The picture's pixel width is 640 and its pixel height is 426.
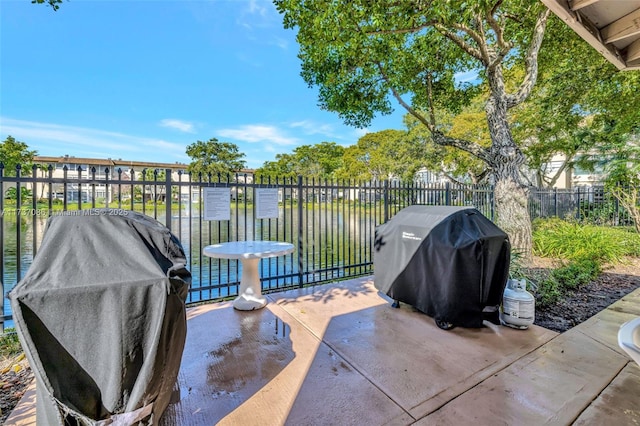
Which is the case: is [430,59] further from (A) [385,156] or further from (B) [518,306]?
(A) [385,156]

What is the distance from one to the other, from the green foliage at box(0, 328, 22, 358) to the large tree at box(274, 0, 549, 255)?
18.8 ft

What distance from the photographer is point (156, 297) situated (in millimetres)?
1339

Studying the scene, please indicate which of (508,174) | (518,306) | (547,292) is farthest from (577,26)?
(508,174)

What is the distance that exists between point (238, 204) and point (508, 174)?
6.37 metres

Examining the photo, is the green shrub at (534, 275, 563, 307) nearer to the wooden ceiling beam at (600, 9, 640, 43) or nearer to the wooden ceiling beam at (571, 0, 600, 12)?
the wooden ceiling beam at (600, 9, 640, 43)

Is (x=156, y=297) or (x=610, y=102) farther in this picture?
(x=610, y=102)

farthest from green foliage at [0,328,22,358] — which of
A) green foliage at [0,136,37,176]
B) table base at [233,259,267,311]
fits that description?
green foliage at [0,136,37,176]

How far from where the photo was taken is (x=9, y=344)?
9.73 ft

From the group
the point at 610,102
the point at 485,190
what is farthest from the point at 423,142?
the point at 485,190

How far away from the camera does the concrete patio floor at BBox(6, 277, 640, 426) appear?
6.40 feet

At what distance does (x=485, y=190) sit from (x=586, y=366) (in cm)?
553

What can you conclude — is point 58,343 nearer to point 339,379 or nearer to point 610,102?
point 339,379

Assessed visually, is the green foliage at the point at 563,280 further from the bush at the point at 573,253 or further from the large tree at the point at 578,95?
the large tree at the point at 578,95

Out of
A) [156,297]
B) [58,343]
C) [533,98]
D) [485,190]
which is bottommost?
[58,343]
